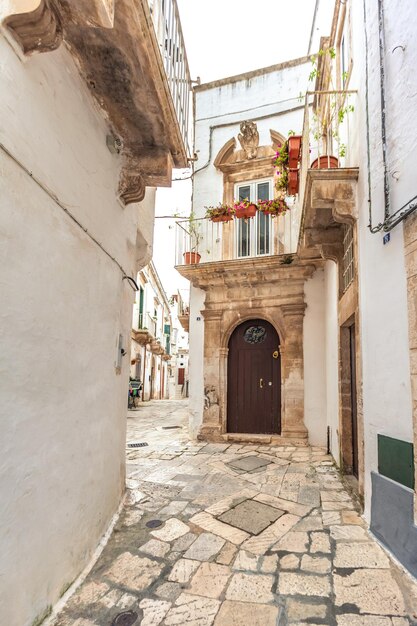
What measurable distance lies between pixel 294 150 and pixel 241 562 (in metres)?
5.41

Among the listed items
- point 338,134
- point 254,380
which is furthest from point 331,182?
point 254,380

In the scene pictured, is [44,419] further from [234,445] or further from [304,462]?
[234,445]

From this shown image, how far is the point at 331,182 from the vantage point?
4109 millimetres

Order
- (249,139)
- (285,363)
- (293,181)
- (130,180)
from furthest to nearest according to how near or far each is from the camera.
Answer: (249,139)
(285,363)
(293,181)
(130,180)

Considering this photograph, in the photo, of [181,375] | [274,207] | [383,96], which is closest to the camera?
[383,96]

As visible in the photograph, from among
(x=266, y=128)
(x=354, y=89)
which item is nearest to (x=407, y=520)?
(x=354, y=89)

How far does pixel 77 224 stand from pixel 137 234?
1.97 m

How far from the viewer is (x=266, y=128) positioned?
335 inches

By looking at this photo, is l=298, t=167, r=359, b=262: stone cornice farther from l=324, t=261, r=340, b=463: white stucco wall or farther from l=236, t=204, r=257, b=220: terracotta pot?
l=236, t=204, r=257, b=220: terracotta pot

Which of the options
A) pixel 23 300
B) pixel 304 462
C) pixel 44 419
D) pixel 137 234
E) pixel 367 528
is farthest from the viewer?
pixel 304 462

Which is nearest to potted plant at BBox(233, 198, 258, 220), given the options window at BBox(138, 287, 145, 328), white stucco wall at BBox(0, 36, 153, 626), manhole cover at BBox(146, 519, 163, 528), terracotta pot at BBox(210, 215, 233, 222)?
terracotta pot at BBox(210, 215, 233, 222)

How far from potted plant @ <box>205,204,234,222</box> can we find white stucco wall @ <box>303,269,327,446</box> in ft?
7.16

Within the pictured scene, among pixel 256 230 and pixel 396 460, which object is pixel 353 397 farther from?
pixel 256 230

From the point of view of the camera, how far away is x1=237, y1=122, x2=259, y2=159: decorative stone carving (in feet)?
27.8
